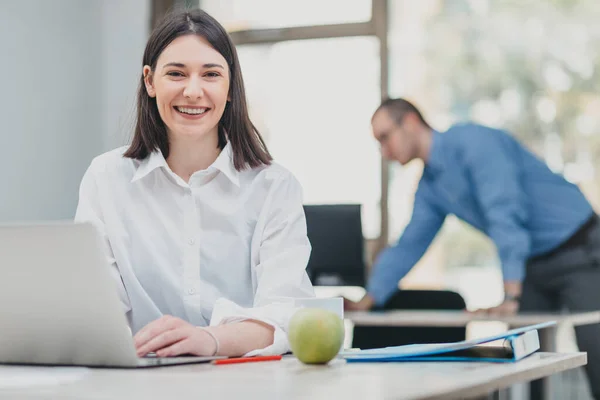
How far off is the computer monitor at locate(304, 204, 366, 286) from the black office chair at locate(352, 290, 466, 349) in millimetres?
204

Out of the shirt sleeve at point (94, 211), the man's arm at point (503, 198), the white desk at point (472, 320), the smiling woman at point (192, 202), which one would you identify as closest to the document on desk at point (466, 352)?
the smiling woman at point (192, 202)

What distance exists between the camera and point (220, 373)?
1235mm

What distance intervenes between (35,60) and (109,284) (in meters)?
4.67

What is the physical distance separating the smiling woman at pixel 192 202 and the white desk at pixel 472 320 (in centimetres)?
167

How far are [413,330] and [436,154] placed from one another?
79 centimetres

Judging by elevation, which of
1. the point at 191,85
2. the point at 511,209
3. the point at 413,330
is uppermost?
the point at 191,85

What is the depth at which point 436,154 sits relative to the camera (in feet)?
13.2

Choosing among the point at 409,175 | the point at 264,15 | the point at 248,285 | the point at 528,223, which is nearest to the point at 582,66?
the point at 409,175

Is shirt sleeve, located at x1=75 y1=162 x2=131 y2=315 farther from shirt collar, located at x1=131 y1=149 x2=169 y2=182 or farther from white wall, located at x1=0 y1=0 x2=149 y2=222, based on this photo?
white wall, located at x1=0 y1=0 x2=149 y2=222

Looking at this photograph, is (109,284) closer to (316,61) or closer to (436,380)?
(436,380)

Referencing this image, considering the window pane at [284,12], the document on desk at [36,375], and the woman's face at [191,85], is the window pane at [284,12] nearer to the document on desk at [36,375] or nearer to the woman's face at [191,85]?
the woman's face at [191,85]

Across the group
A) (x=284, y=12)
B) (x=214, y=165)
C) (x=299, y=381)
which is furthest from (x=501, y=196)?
(x=299, y=381)

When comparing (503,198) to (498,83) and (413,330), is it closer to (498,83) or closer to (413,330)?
(413,330)

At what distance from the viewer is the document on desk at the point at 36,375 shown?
114cm
